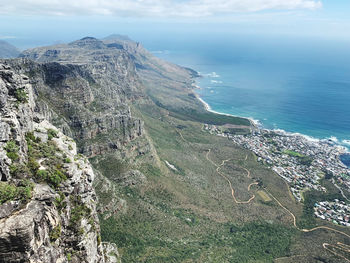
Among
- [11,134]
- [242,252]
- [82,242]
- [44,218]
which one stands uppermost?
[11,134]

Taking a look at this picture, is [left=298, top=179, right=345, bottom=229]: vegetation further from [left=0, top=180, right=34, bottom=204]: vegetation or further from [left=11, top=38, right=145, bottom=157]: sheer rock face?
[left=0, top=180, right=34, bottom=204]: vegetation

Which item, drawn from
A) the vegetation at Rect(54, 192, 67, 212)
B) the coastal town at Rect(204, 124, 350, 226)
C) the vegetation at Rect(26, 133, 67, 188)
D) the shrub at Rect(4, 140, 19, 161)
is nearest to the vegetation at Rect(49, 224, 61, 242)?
the vegetation at Rect(54, 192, 67, 212)

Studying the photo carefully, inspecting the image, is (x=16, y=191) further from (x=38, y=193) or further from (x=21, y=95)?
(x=21, y=95)

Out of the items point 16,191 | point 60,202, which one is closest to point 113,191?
point 60,202

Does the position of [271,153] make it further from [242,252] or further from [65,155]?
[65,155]

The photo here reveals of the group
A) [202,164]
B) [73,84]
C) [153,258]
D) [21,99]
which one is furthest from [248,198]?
[21,99]
